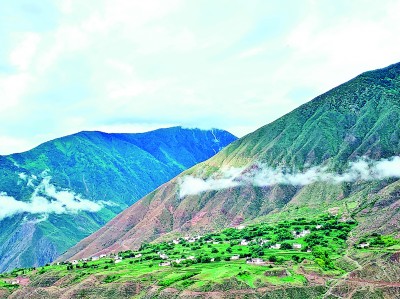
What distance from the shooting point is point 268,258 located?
552 ft

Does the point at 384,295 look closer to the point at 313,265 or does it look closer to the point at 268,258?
the point at 313,265

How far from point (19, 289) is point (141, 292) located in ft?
192

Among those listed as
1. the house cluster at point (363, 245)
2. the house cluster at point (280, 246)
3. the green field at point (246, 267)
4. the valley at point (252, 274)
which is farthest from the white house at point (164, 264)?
the house cluster at point (363, 245)

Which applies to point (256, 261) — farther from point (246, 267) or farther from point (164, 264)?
point (164, 264)

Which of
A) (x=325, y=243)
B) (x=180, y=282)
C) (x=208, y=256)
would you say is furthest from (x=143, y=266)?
(x=325, y=243)

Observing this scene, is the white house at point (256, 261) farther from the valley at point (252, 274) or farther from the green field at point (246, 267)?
the green field at point (246, 267)

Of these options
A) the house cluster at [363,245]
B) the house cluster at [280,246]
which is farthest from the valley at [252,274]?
the house cluster at [280,246]

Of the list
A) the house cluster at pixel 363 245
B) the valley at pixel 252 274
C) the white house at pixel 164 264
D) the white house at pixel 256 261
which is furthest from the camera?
the white house at pixel 164 264

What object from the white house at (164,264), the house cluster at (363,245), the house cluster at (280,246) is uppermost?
the white house at (164,264)

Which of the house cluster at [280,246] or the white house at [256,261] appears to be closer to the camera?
the white house at [256,261]

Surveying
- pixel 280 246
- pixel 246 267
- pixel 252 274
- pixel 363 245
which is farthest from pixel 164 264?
pixel 363 245

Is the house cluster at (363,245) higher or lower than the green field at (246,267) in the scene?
lower

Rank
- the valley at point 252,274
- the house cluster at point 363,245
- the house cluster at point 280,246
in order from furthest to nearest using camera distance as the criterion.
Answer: the house cluster at point 280,246 < the house cluster at point 363,245 < the valley at point 252,274

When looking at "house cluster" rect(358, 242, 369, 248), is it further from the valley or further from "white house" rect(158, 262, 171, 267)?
"white house" rect(158, 262, 171, 267)
